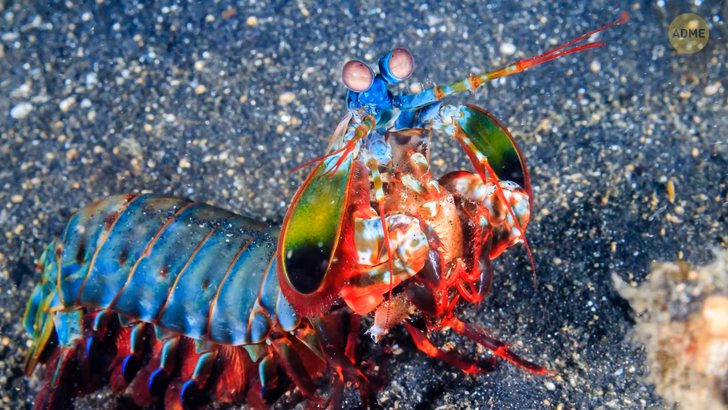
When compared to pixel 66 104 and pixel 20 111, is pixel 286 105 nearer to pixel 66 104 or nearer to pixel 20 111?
pixel 66 104

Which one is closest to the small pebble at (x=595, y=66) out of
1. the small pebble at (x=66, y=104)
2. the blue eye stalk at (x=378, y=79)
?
the blue eye stalk at (x=378, y=79)

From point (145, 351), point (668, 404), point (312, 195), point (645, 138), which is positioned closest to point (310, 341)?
point (312, 195)

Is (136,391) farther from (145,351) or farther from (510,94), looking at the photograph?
(510,94)

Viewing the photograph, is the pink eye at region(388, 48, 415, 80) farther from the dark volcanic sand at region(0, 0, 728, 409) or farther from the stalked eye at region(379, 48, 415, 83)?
the dark volcanic sand at region(0, 0, 728, 409)

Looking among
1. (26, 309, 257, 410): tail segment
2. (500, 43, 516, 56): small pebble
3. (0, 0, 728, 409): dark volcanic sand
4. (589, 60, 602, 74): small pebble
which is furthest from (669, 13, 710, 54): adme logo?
(26, 309, 257, 410): tail segment

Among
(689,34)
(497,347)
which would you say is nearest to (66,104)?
(497,347)

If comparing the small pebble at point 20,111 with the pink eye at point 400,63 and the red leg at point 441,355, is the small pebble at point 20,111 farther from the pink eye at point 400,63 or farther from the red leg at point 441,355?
the red leg at point 441,355
